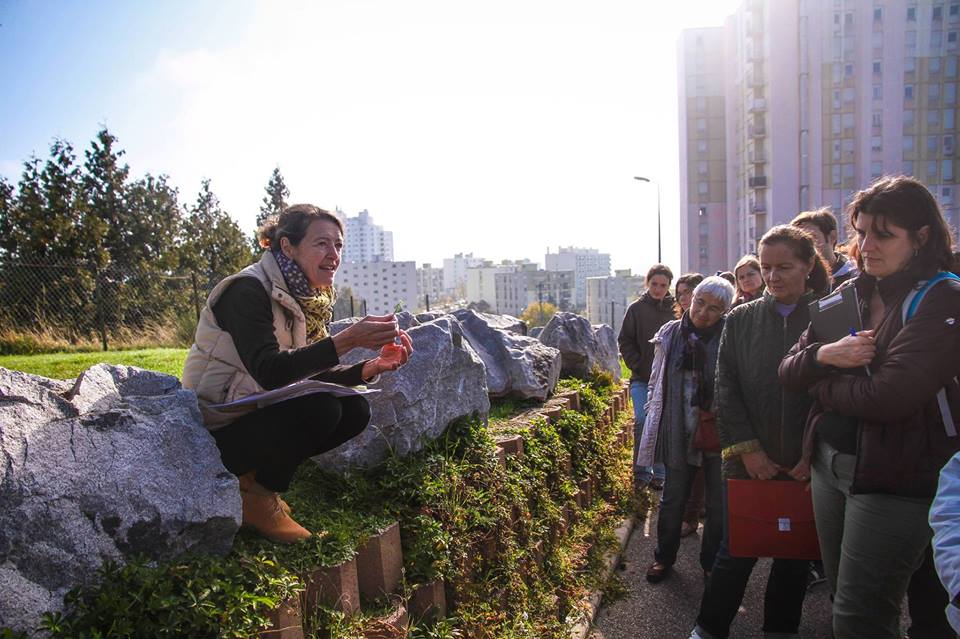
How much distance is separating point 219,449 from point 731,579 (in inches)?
90.3

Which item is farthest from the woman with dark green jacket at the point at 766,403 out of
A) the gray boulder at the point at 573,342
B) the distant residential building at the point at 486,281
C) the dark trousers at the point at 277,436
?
the distant residential building at the point at 486,281

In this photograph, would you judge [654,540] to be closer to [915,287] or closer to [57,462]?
[915,287]

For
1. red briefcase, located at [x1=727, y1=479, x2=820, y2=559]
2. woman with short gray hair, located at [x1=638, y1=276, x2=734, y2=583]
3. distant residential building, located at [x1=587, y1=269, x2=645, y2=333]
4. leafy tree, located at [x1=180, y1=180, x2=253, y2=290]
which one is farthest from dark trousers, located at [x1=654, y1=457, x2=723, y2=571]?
distant residential building, located at [x1=587, y1=269, x2=645, y2=333]

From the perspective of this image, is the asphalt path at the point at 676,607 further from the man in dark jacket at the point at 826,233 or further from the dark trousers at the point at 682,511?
the man in dark jacket at the point at 826,233

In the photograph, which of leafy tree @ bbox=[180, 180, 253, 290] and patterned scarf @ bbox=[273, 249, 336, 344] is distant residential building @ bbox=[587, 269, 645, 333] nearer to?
leafy tree @ bbox=[180, 180, 253, 290]

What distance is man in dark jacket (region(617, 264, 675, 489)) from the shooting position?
18.4ft

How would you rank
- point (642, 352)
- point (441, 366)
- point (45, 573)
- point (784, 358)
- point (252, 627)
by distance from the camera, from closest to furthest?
point (45, 573), point (252, 627), point (784, 358), point (441, 366), point (642, 352)

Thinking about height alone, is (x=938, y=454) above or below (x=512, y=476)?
above

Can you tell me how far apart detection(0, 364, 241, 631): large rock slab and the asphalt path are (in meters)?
2.24

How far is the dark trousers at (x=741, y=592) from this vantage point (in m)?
2.98

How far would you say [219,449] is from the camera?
2.46 m

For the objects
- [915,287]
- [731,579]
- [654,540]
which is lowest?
[654,540]

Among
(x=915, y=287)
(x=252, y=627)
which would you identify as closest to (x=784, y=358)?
(x=915, y=287)

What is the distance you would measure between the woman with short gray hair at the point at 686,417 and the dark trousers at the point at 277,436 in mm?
2195
